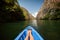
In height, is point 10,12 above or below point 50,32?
above

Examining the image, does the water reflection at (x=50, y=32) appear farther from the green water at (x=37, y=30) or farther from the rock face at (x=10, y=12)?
the rock face at (x=10, y=12)

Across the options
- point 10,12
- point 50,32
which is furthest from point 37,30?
point 10,12

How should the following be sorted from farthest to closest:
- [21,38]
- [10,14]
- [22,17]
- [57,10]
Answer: [57,10], [10,14], [22,17], [21,38]

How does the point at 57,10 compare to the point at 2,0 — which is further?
the point at 57,10

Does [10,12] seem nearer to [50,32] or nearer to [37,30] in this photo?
[37,30]

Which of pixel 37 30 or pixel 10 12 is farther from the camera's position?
pixel 10 12

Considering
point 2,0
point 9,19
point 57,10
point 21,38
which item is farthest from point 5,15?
point 21,38

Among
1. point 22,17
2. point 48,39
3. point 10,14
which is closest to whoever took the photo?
point 48,39

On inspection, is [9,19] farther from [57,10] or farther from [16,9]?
[57,10]

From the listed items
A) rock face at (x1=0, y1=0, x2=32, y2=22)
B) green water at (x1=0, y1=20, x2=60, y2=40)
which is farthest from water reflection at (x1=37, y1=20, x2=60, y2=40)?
rock face at (x1=0, y1=0, x2=32, y2=22)

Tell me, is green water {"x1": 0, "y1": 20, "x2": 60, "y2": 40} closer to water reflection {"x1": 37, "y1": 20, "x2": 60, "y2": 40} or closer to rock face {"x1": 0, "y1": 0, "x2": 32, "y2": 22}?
water reflection {"x1": 37, "y1": 20, "x2": 60, "y2": 40}

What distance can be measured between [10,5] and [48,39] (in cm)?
1563

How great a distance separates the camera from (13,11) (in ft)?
70.3

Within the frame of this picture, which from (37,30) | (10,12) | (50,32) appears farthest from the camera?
(10,12)
